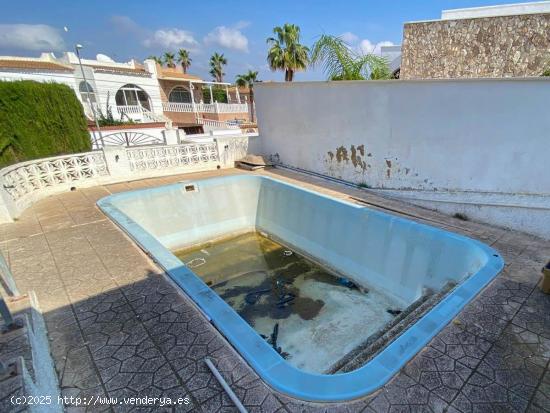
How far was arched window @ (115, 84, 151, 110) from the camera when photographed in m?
20.1

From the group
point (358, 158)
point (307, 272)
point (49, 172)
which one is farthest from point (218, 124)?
point (307, 272)

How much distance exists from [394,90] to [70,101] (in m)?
9.34

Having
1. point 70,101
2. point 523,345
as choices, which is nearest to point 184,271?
point 523,345

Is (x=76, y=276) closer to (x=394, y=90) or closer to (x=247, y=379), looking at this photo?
(x=247, y=379)

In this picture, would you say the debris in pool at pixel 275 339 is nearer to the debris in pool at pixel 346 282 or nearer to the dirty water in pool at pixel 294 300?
the dirty water in pool at pixel 294 300

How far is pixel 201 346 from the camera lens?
2.36 m

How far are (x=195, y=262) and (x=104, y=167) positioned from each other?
411cm

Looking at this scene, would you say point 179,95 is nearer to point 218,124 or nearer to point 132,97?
point 132,97

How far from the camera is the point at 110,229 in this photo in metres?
4.91


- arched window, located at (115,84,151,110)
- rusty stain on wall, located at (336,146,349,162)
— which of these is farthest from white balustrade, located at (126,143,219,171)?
arched window, located at (115,84,151,110)

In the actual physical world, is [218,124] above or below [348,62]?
below

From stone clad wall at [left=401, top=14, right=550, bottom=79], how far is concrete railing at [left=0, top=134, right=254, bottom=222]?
5.69m

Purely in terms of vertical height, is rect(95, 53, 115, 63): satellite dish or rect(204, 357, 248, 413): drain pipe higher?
rect(95, 53, 115, 63): satellite dish

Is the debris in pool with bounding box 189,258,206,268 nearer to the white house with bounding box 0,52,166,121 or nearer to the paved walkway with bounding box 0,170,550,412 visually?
the paved walkway with bounding box 0,170,550,412
